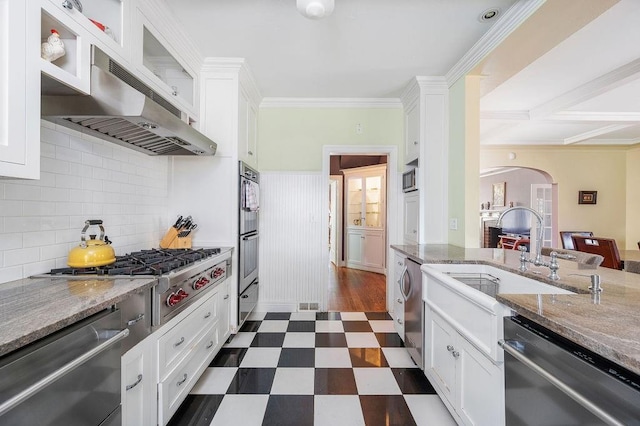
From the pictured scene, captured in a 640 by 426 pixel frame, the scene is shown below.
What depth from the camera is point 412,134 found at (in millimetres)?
3100

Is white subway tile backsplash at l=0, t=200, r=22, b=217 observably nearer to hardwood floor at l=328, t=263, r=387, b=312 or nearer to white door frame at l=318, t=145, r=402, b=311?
white door frame at l=318, t=145, r=402, b=311

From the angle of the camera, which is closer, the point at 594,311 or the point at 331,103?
the point at 594,311

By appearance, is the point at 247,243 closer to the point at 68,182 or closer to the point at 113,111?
the point at 68,182

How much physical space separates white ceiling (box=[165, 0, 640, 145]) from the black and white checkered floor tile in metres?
2.48

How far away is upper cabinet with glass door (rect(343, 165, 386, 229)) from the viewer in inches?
220

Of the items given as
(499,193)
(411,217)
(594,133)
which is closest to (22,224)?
(411,217)

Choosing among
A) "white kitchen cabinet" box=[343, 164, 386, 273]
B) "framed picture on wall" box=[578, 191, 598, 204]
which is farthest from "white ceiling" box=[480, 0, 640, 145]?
"white kitchen cabinet" box=[343, 164, 386, 273]

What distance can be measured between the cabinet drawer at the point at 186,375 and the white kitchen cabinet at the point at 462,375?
1.48 meters

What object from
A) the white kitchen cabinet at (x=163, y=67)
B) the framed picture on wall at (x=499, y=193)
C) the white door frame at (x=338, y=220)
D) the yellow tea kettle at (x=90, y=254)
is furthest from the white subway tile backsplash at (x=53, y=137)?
the framed picture on wall at (x=499, y=193)

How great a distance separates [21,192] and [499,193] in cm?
1099

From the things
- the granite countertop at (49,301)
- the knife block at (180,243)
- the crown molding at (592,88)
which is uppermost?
the crown molding at (592,88)

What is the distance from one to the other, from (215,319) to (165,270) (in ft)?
2.68

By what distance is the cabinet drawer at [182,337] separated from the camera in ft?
4.56

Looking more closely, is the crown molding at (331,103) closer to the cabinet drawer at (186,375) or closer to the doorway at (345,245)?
the doorway at (345,245)
